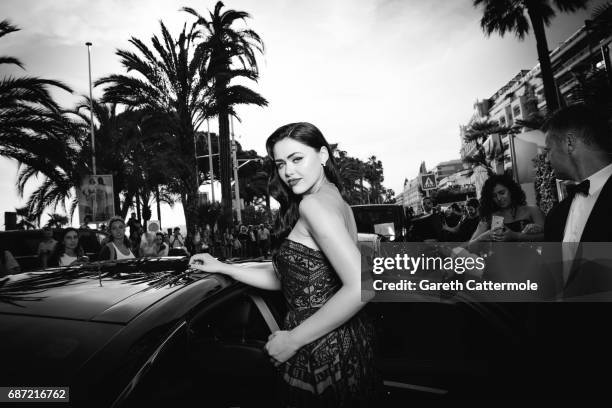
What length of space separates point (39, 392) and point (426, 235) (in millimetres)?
6640

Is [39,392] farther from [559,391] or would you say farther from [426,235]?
[426,235]

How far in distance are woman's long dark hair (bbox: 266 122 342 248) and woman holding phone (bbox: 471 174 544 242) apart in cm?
295

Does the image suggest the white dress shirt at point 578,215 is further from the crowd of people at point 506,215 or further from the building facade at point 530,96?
the building facade at point 530,96

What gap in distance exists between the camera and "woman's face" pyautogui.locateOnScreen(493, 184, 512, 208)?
421cm

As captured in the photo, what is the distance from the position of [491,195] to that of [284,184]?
350 centimetres

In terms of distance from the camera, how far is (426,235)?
7008mm

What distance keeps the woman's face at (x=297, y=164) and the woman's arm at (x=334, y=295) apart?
0.68 feet

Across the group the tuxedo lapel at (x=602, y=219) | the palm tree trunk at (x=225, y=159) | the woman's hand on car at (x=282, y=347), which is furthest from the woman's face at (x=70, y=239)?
the palm tree trunk at (x=225, y=159)

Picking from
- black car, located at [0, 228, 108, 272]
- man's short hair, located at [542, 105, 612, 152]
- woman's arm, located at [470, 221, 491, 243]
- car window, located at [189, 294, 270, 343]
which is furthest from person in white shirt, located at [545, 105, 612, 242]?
black car, located at [0, 228, 108, 272]

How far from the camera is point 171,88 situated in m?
12.5

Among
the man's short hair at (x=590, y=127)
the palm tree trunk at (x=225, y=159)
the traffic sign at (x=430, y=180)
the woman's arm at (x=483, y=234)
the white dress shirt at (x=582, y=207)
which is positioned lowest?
the woman's arm at (x=483, y=234)

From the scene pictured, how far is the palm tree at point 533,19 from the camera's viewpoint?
45.0 feet

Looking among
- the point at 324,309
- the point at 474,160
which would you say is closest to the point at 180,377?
the point at 324,309

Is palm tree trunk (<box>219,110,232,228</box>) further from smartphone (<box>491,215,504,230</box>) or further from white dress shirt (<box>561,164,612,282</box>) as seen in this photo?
white dress shirt (<box>561,164,612,282</box>)
